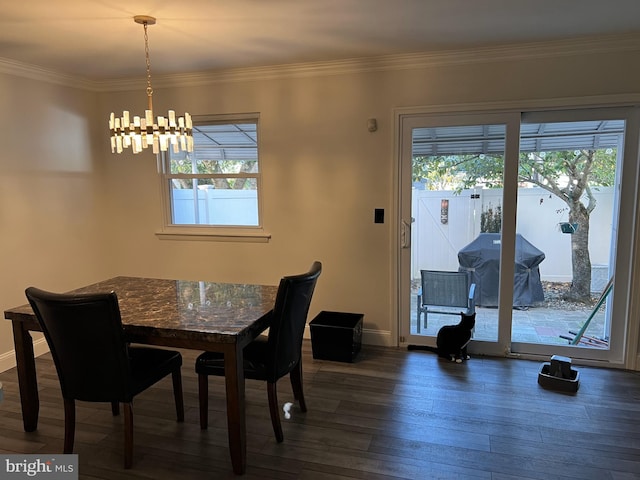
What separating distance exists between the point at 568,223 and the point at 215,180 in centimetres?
307

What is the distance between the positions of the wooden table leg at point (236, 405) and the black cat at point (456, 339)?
1.96 metres

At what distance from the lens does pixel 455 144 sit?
349 cm

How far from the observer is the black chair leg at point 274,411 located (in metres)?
2.34

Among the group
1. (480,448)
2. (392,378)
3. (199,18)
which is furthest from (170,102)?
(480,448)

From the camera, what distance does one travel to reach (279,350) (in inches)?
89.7

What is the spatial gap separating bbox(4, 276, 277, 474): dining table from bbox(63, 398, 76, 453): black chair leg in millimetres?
436

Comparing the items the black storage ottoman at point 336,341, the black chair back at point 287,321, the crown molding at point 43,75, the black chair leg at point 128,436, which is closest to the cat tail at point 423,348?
the black storage ottoman at point 336,341

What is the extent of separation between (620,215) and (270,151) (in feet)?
9.26

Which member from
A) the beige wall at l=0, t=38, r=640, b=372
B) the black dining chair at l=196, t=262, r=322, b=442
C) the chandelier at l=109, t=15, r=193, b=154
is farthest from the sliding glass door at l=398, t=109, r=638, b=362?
the chandelier at l=109, t=15, r=193, b=154

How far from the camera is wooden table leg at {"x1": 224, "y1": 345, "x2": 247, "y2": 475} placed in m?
2.00

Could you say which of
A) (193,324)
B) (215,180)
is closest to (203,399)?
(193,324)

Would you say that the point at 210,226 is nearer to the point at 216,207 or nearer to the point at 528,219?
the point at 216,207

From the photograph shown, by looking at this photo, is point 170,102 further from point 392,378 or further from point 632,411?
point 632,411

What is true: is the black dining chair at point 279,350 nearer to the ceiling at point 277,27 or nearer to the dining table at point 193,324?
the dining table at point 193,324
